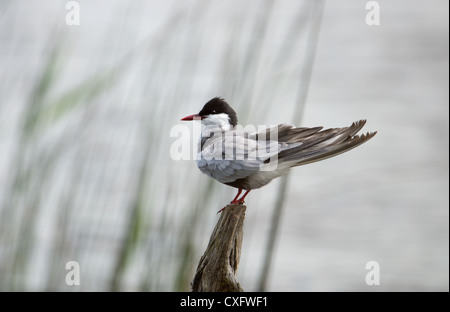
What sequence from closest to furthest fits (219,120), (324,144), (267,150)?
1. (324,144)
2. (267,150)
3. (219,120)

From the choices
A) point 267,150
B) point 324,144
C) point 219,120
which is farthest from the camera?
point 219,120

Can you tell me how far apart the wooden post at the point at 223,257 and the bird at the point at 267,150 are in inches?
8.1

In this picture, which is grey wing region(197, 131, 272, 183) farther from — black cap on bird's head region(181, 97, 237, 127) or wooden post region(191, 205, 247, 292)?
black cap on bird's head region(181, 97, 237, 127)

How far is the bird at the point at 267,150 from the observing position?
2359mm

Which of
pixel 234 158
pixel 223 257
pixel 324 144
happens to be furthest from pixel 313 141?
pixel 223 257

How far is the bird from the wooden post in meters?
0.21

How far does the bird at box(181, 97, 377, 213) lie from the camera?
2359 mm

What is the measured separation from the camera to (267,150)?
2574 millimetres

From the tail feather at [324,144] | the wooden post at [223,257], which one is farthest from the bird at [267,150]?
the wooden post at [223,257]

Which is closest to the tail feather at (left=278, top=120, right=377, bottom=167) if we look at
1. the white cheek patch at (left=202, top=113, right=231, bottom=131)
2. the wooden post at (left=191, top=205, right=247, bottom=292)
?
the wooden post at (left=191, top=205, right=247, bottom=292)

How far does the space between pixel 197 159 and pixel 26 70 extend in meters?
1.05

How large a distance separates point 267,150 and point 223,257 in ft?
1.57

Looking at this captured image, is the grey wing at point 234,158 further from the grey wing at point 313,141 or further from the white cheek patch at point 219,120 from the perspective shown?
the white cheek patch at point 219,120

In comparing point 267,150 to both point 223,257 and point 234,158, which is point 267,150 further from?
point 223,257
